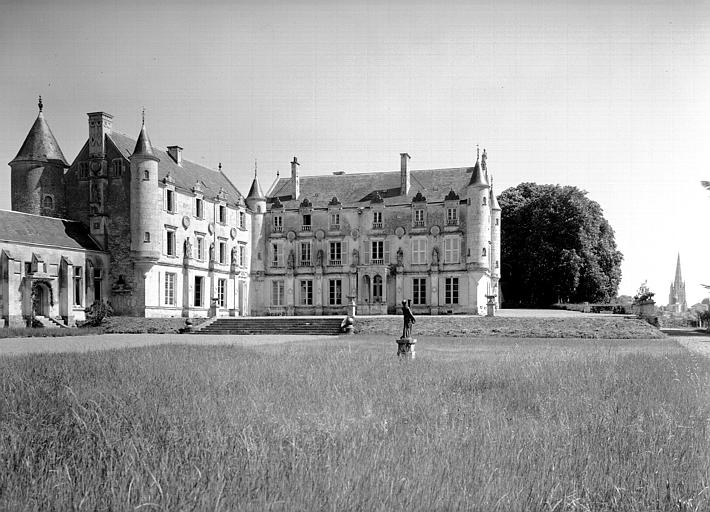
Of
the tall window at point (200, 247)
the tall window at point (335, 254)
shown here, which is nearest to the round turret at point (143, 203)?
the tall window at point (200, 247)

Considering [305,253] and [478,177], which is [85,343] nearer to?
[305,253]

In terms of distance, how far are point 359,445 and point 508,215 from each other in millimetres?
57745

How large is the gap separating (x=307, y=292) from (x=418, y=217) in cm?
1046

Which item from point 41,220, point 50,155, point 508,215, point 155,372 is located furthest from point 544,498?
point 508,215

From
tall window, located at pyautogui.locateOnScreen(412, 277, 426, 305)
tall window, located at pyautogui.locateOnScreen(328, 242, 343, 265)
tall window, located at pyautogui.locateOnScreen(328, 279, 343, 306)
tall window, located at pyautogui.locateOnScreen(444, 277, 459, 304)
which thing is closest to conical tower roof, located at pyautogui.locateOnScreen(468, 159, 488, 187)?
tall window, located at pyautogui.locateOnScreen(444, 277, 459, 304)

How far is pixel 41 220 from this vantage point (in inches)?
1592

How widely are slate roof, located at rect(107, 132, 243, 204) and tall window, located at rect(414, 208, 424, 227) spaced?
14.0m

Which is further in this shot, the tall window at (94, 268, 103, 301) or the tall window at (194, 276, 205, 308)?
the tall window at (194, 276, 205, 308)

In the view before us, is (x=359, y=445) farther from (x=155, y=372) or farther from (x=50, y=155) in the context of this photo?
(x=50, y=155)

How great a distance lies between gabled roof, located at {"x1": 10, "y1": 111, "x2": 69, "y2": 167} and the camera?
43.9m

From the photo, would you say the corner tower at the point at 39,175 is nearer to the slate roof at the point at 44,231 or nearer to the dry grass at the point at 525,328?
the slate roof at the point at 44,231

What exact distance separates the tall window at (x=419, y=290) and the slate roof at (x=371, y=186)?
5961 mm

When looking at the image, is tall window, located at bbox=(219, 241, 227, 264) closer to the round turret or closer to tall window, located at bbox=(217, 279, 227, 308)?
tall window, located at bbox=(217, 279, 227, 308)

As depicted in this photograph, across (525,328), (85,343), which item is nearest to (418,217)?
(525,328)
